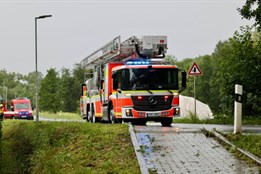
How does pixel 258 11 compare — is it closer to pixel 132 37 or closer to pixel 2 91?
pixel 132 37

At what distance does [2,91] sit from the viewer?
154m

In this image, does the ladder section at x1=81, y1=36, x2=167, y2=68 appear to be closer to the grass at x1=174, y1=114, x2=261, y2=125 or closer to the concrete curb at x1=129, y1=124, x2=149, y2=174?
the grass at x1=174, y1=114, x2=261, y2=125

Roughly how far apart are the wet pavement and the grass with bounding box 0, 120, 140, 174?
1.26 ft

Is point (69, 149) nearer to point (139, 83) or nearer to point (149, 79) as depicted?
point (139, 83)

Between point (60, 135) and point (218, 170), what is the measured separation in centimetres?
657

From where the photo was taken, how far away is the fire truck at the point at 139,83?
21219 millimetres

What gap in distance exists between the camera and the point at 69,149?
1337 cm

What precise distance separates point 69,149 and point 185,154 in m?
3.08

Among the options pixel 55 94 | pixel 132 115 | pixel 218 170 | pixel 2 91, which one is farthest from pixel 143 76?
pixel 2 91

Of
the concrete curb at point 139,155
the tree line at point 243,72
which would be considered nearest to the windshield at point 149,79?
the concrete curb at point 139,155

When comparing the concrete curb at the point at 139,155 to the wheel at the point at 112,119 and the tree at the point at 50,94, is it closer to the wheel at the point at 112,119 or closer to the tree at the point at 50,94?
the wheel at the point at 112,119

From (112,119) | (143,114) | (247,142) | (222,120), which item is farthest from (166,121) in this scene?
(247,142)

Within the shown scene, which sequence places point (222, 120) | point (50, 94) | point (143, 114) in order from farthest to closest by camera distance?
point (50, 94) → point (222, 120) → point (143, 114)

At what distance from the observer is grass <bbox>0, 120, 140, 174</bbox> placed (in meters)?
11.1
